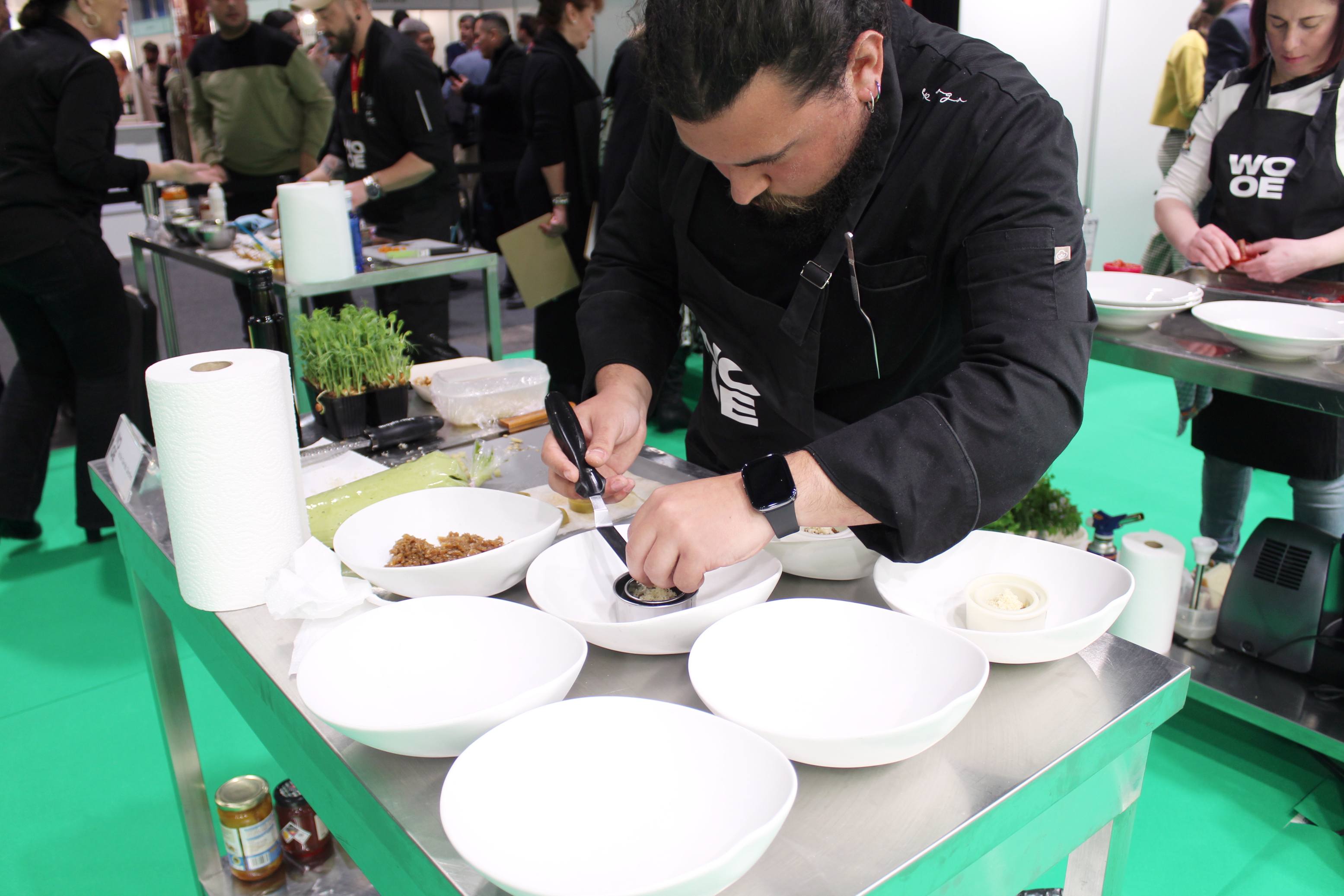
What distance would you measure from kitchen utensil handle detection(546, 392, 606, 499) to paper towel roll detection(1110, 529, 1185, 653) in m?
1.46

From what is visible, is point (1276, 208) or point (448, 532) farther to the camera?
point (1276, 208)

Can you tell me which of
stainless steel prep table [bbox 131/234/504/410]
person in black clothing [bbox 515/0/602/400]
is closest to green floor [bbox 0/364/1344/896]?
stainless steel prep table [bbox 131/234/504/410]

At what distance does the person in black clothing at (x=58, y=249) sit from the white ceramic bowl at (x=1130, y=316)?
277 centimetres

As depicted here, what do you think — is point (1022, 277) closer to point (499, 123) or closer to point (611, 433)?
point (611, 433)

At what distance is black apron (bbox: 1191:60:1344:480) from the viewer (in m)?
2.30

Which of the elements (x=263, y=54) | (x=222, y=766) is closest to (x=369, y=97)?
(x=263, y=54)

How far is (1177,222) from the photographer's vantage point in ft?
8.49

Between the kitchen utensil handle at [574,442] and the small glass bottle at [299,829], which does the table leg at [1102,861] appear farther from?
the small glass bottle at [299,829]

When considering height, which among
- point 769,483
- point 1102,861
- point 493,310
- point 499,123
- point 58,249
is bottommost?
point 1102,861

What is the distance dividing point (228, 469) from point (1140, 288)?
2.01m

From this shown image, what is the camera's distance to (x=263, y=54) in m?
4.33

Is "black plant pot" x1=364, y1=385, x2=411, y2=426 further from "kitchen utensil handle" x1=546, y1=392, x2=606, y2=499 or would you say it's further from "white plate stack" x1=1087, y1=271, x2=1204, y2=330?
"white plate stack" x1=1087, y1=271, x2=1204, y2=330

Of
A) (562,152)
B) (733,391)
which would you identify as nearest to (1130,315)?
(733,391)

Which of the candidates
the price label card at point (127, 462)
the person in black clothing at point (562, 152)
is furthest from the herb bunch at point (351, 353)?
the person in black clothing at point (562, 152)
